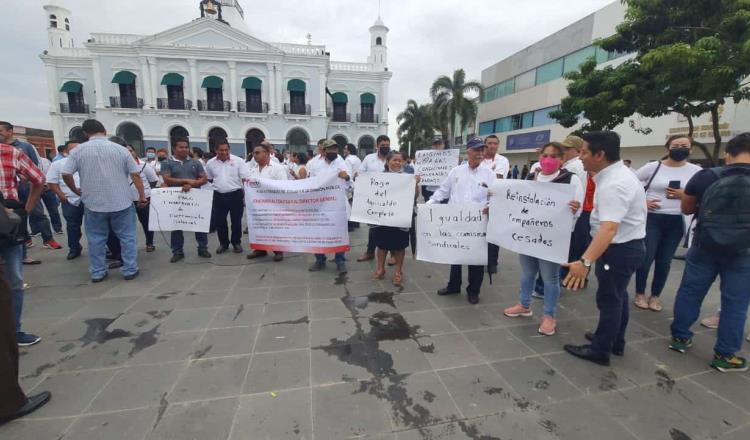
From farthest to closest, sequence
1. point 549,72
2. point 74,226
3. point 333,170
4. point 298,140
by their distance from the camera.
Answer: point 298,140, point 549,72, point 74,226, point 333,170

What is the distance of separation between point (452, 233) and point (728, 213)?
6.89ft

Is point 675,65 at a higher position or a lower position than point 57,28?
lower

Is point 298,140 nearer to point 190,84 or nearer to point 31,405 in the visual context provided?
point 190,84

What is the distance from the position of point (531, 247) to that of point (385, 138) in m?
3.07

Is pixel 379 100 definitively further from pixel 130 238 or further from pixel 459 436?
pixel 459 436

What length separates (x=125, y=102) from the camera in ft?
87.8

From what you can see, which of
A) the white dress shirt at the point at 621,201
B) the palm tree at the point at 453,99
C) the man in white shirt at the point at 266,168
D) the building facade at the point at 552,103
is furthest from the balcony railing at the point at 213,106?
the white dress shirt at the point at 621,201

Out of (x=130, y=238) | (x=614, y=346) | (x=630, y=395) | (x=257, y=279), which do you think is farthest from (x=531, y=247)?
(x=130, y=238)

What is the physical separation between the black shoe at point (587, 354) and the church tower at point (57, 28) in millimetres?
41436

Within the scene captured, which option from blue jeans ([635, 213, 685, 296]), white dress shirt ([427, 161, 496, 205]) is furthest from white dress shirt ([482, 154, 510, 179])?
blue jeans ([635, 213, 685, 296])

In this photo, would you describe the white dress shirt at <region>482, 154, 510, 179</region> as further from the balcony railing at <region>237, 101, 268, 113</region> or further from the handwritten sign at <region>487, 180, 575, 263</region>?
the balcony railing at <region>237, 101, 268, 113</region>

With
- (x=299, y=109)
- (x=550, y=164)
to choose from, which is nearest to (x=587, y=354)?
(x=550, y=164)

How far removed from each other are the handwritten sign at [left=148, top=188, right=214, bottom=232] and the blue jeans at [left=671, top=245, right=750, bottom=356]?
565cm

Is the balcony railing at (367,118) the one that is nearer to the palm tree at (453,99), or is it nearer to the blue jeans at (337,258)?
the palm tree at (453,99)
